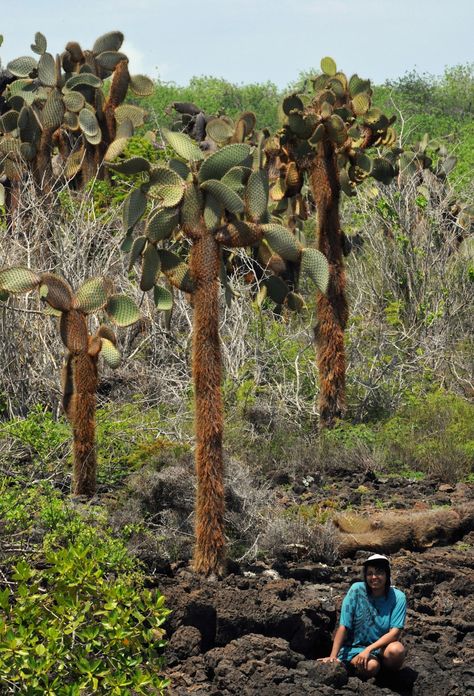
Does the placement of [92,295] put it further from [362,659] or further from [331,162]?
[331,162]

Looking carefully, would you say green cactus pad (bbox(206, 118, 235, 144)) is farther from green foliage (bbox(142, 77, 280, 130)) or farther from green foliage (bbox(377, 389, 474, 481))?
green foliage (bbox(142, 77, 280, 130))

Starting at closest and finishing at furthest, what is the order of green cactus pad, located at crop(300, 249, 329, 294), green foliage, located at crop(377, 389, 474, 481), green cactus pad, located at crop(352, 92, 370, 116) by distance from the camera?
green cactus pad, located at crop(300, 249, 329, 294) < green foliage, located at crop(377, 389, 474, 481) < green cactus pad, located at crop(352, 92, 370, 116)

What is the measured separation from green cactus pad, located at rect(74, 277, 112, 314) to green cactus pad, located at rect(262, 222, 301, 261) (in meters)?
1.41

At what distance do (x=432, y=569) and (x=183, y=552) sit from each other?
1559 millimetres

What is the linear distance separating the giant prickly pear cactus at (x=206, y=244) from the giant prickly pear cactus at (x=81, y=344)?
980 millimetres

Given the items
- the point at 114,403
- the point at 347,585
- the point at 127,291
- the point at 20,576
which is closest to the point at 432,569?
the point at 347,585

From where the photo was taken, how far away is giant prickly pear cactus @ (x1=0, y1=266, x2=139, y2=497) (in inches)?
352

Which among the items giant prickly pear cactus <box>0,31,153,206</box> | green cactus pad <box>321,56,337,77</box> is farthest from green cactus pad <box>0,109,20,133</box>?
green cactus pad <box>321,56,337,77</box>

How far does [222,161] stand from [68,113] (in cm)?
797

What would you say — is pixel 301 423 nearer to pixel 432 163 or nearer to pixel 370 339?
pixel 370 339

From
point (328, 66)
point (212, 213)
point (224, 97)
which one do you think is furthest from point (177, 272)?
point (224, 97)

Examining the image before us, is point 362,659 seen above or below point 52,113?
below

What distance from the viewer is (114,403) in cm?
1105

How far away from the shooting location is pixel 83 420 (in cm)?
903
